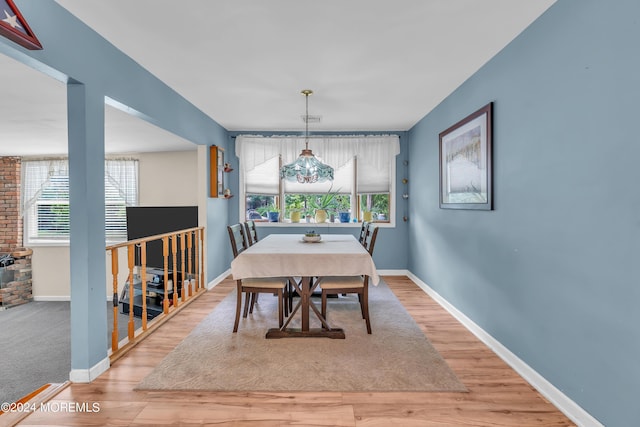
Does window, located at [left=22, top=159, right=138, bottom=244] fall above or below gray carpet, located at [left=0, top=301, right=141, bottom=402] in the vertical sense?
above

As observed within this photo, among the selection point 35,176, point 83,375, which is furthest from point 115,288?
point 35,176

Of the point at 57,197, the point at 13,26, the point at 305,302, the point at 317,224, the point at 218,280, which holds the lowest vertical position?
the point at 218,280

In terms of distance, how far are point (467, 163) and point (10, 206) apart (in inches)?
285

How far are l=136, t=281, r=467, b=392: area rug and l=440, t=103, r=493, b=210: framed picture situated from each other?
133 cm

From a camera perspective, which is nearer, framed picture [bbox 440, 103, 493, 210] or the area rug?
the area rug

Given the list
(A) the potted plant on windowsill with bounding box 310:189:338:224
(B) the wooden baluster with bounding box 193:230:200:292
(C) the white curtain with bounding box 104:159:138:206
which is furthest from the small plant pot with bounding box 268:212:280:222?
(C) the white curtain with bounding box 104:159:138:206

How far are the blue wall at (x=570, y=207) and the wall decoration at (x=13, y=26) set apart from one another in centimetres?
280

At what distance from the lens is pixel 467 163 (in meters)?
3.15

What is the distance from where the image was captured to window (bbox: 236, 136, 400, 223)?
5.38 meters

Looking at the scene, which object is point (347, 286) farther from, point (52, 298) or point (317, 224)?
point (52, 298)

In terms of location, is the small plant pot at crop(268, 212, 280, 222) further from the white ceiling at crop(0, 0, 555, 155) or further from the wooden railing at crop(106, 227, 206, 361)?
the white ceiling at crop(0, 0, 555, 155)

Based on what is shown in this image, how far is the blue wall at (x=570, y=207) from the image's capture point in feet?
4.97


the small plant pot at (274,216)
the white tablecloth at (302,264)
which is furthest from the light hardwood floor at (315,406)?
the small plant pot at (274,216)

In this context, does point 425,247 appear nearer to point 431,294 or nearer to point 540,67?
point 431,294
